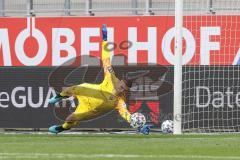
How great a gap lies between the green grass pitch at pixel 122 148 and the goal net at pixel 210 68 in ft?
8.88

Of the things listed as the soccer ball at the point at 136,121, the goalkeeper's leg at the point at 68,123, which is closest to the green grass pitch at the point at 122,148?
the soccer ball at the point at 136,121

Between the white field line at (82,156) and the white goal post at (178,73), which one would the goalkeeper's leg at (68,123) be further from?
the white field line at (82,156)

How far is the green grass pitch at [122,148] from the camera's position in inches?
432

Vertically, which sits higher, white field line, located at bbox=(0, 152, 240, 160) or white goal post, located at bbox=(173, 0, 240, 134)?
white goal post, located at bbox=(173, 0, 240, 134)

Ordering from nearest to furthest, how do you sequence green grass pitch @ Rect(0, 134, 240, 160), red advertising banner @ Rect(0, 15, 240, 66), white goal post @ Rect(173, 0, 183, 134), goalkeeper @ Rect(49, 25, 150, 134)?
green grass pitch @ Rect(0, 134, 240, 160)
goalkeeper @ Rect(49, 25, 150, 134)
white goal post @ Rect(173, 0, 183, 134)
red advertising banner @ Rect(0, 15, 240, 66)

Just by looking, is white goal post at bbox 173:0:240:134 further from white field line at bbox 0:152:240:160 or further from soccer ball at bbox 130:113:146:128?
white field line at bbox 0:152:240:160

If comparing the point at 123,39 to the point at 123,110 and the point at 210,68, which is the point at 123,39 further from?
the point at 123,110

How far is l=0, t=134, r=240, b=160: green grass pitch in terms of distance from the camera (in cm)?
1098

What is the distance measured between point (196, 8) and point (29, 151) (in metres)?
7.91

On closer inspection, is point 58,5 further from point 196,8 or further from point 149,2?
point 196,8

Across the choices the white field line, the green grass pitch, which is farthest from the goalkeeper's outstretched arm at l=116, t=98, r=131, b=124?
the white field line

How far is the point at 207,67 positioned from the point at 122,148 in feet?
19.6

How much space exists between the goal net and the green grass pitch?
107 inches

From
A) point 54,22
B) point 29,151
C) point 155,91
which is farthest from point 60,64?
point 29,151
